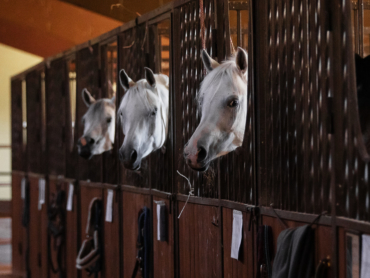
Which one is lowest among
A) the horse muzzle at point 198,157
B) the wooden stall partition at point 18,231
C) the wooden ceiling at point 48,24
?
the wooden stall partition at point 18,231

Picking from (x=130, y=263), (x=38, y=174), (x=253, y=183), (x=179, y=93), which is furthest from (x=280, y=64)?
(x=38, y=174)

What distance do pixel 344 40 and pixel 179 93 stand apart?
4.16 feet

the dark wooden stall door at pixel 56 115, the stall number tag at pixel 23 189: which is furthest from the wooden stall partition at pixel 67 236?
the stall number tag at pixel 23 189

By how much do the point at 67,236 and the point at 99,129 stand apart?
128 cm

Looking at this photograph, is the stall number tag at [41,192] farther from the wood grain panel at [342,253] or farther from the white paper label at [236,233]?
the wood grain panel at [342,253]

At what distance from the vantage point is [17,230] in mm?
6500

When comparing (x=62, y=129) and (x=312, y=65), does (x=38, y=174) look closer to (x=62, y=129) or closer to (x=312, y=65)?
(x=62, y=129)

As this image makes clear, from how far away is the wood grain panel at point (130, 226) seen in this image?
349cm

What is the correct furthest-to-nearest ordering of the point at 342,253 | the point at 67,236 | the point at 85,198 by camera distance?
the point at 67,236 < the point at 85,198 < the point at 342,253

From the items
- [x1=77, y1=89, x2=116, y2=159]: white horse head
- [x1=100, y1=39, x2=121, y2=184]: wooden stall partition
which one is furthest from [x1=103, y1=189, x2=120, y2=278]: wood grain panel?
[x1=77, y1=89, x2=116, y2=159]: white horse head

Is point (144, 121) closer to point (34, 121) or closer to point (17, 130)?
point (34, 121)

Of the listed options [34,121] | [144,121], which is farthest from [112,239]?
[34,121]

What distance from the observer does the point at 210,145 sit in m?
2.28

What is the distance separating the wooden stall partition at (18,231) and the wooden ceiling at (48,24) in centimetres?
158
